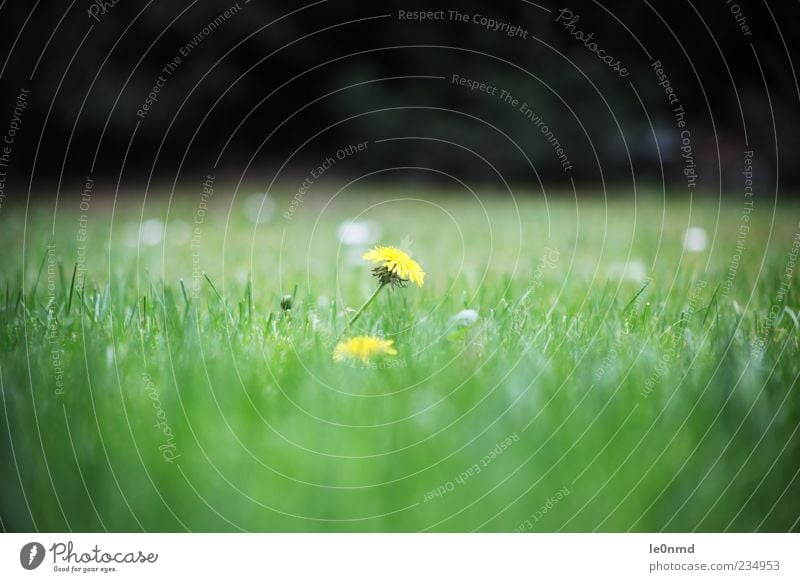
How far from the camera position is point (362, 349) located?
901mm

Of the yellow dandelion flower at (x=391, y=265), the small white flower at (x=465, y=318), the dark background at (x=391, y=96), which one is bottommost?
the small white flower at (x=465, y=318)

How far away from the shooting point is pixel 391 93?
2371 mm

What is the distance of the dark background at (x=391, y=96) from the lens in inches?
71.8

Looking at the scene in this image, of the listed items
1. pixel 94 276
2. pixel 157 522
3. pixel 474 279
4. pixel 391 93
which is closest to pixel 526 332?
pixel 474 279

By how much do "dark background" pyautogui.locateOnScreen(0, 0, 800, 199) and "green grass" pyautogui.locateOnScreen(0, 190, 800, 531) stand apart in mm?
681

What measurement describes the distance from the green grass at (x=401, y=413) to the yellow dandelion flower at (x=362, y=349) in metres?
0.02


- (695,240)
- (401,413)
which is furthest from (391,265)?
(695,240)

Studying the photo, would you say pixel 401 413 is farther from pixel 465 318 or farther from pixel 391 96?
pixel 391 96

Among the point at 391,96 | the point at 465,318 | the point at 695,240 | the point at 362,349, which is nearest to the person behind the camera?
the point at 362,349

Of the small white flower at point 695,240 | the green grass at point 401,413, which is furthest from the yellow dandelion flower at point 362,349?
the small white flower at point 695,240

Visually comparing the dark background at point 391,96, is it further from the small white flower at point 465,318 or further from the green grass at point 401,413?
the small white flower at point 465,318

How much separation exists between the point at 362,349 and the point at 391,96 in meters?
1.65
